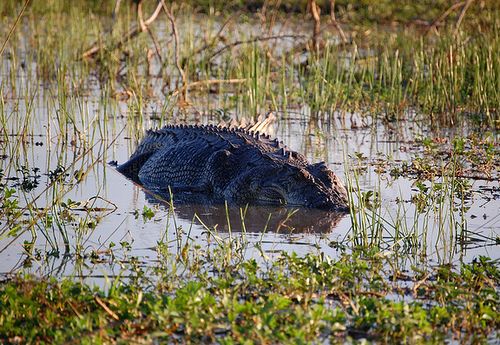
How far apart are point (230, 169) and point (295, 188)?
709 millimetres

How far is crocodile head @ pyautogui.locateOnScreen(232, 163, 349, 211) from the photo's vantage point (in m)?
7.05

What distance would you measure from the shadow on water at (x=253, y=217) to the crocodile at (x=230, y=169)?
142mm

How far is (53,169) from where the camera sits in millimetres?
7887

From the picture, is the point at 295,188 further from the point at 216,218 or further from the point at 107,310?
the point at 107,310

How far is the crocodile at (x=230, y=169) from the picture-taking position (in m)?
7.19

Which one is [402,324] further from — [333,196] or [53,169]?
[53,169]

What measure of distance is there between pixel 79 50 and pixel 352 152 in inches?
213

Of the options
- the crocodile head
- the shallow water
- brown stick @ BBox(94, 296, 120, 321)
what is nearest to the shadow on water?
the shallow water

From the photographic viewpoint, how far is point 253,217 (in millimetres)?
6727

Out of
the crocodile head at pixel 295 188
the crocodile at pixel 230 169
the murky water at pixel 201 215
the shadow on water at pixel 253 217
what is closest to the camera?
the murky water at pixel 201 215

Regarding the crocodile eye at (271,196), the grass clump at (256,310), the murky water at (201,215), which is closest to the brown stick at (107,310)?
the grass clump at (256,310)

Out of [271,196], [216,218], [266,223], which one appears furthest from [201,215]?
[271,196]

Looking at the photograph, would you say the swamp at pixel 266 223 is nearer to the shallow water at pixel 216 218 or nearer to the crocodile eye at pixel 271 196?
the shallow water at pixel 216 218

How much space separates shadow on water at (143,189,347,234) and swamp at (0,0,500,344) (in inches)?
1.1
